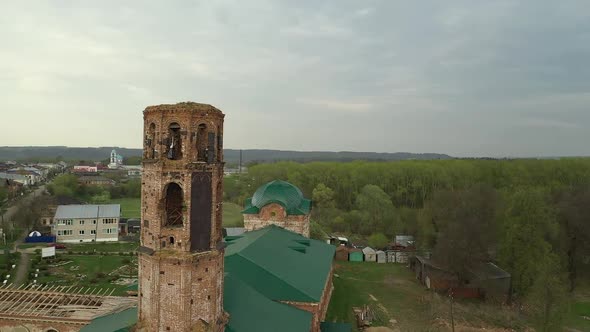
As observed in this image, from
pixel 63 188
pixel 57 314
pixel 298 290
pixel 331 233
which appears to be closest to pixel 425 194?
pixel 331 233

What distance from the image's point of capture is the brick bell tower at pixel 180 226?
13.3 meters

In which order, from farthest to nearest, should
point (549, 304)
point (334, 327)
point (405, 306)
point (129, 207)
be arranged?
point (129, 207), point (405, 306), point (334, 327), point (549, 304)

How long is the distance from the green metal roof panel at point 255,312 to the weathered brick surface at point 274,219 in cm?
1667

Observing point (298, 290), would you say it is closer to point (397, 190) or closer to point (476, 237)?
point (476, 237)

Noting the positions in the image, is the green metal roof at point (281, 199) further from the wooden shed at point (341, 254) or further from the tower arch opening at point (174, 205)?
the tower arch opening at point (174, 205)

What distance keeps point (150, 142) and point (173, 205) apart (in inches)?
98.5

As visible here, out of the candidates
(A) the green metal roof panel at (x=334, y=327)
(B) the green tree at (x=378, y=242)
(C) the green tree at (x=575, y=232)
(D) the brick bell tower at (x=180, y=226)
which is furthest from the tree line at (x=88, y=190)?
(C) the green tree at (x=575, y=232)

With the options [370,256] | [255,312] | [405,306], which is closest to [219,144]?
[255,312]

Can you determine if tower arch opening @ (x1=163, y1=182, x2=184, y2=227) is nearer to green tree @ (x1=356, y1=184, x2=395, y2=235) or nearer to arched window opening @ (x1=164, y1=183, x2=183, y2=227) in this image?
arched window opening @ (x1=164, y1=183, x2=183, y2=227)

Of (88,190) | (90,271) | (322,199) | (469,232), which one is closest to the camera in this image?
(469,232)

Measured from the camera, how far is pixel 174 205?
15.0 m

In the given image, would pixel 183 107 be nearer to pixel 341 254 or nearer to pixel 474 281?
pixel 474 281

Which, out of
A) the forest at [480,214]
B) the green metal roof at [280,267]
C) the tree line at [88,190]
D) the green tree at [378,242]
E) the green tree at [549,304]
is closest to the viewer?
the green metal roof at [280,267]

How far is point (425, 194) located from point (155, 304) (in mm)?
57053
